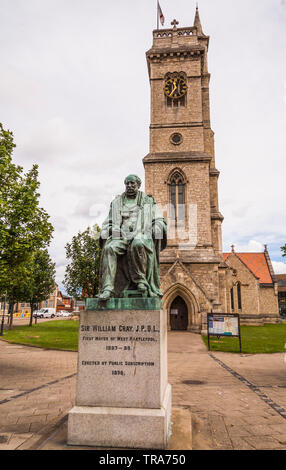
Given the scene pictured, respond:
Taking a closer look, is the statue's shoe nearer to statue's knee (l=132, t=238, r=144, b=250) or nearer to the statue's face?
statue's knee (l=132, t=238, r=144, b=250)

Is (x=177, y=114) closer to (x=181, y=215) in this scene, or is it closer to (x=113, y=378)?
(x=181, y=215)

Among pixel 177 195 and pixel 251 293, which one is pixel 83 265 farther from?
pixel 251 293

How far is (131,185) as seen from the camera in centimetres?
497

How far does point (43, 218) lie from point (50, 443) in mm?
7172

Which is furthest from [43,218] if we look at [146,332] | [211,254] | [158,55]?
[158,55]

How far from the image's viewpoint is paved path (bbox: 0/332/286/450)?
4.09 meters

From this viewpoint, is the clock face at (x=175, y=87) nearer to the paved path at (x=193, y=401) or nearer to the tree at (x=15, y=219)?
the tree at (x=15, y=219)

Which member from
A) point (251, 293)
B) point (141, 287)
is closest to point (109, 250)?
point (141, 287)

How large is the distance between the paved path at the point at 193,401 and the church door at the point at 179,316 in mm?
12111

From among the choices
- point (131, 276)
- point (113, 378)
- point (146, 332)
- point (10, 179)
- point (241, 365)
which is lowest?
point (241, 365)

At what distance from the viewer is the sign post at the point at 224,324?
14562mm

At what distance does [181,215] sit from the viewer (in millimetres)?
26078
